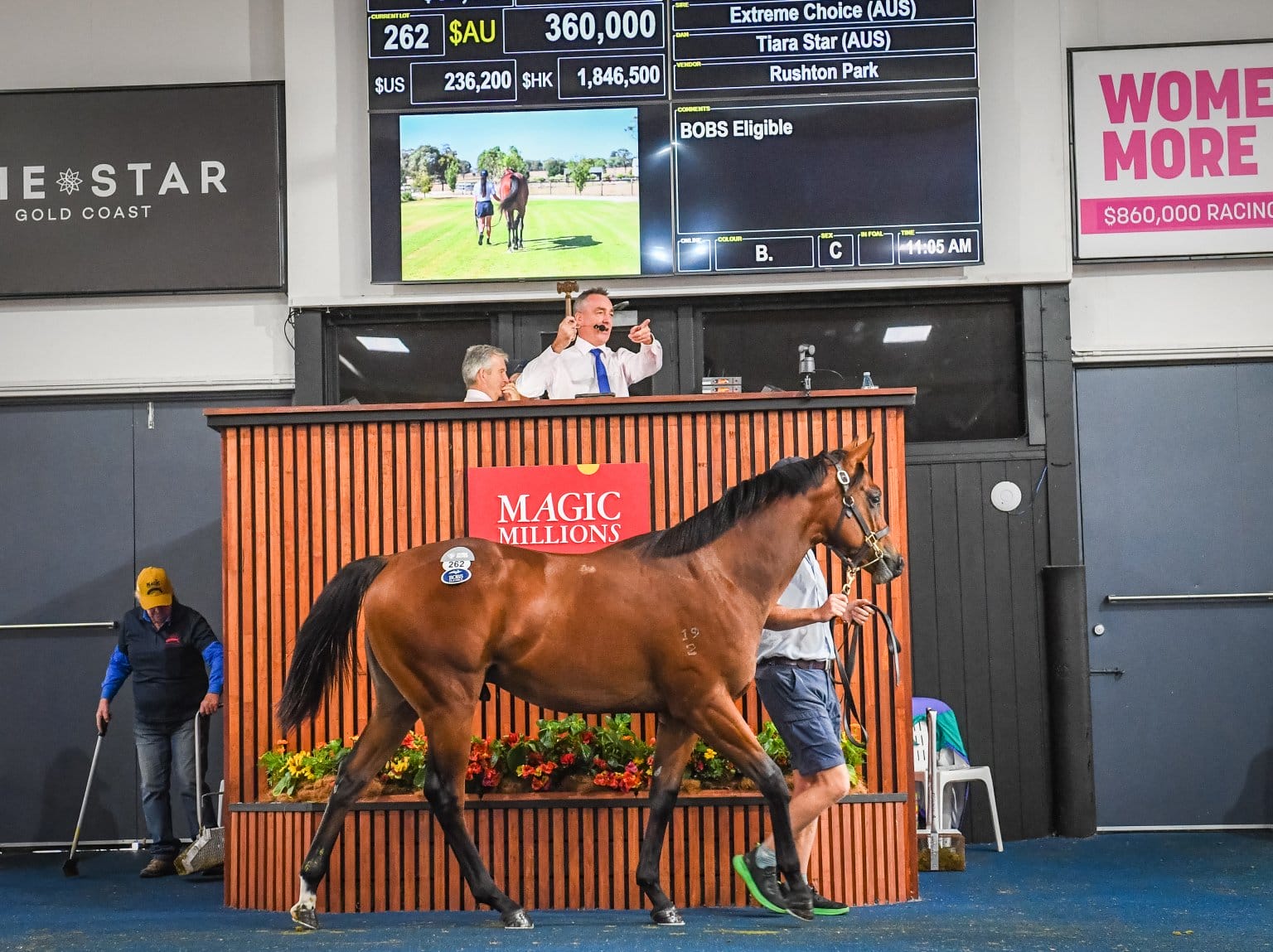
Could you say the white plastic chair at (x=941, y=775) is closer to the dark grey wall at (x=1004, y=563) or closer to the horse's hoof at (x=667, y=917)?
the dark grey wall at (x=1004, y=563)

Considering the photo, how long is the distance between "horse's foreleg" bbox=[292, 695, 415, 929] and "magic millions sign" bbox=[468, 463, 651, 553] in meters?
1.08

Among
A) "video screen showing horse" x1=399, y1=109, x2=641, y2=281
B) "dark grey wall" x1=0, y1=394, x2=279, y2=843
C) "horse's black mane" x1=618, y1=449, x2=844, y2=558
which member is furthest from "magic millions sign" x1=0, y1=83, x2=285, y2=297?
"horse's black mane" x1=618, y1=449, x2=844, y2=558

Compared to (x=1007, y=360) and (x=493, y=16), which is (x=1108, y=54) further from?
(x=493, y=16)

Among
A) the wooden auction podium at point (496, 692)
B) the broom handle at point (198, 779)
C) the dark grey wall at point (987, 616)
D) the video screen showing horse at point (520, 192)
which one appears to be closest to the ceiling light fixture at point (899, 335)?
the dark grey wall at point (987, 616)

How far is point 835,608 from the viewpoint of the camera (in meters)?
5.18

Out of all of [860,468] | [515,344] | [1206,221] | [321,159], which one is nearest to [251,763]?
[860,468]

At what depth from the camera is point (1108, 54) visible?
8.77 m

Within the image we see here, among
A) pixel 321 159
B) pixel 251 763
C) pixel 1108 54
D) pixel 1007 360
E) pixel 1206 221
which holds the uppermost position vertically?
pixel 1108 54

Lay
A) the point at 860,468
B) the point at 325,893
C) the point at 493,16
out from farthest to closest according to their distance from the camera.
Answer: the point at 493,16, the point at 325,893, the point at 860,468

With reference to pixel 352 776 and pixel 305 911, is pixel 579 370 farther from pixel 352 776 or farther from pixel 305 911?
pixel 305 911

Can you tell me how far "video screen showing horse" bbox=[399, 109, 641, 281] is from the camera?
8484mm

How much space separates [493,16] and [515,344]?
1.98 metres

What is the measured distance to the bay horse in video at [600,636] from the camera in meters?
5.07

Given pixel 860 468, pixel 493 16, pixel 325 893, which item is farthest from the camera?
pixel 493 16
